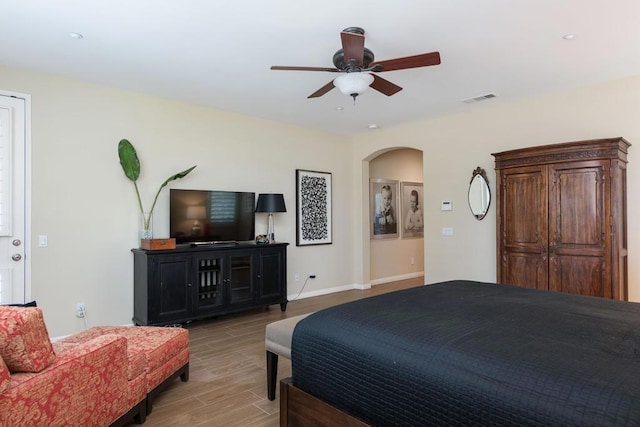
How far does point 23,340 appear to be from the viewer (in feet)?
5.42

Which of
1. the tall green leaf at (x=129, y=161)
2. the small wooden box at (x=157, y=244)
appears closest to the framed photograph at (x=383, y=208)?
the small wooden box at (x=157, y=244)

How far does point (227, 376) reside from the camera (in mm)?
3084

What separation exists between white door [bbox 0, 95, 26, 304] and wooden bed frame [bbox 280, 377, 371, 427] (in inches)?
125

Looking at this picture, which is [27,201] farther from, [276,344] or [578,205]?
[578,205]

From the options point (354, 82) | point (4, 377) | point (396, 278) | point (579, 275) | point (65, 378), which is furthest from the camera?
point (396, 278)

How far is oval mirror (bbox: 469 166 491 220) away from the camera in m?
5.06

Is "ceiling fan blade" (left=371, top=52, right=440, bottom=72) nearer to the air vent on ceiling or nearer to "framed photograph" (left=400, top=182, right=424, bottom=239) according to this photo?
the air vent on ceiling

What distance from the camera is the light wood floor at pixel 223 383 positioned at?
96.7 inches

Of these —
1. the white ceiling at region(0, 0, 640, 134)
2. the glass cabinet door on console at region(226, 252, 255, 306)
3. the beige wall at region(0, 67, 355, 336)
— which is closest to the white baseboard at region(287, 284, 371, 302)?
the glass cabinet door on console at region(226, 252, 255, 306)

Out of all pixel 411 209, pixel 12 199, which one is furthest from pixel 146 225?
pixel 411 209

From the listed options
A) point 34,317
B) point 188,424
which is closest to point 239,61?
point 34,317

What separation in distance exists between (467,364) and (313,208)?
490 centimetres

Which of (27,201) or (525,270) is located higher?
(27,201)

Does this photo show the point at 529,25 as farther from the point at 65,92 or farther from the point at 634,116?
the point at 65,92
